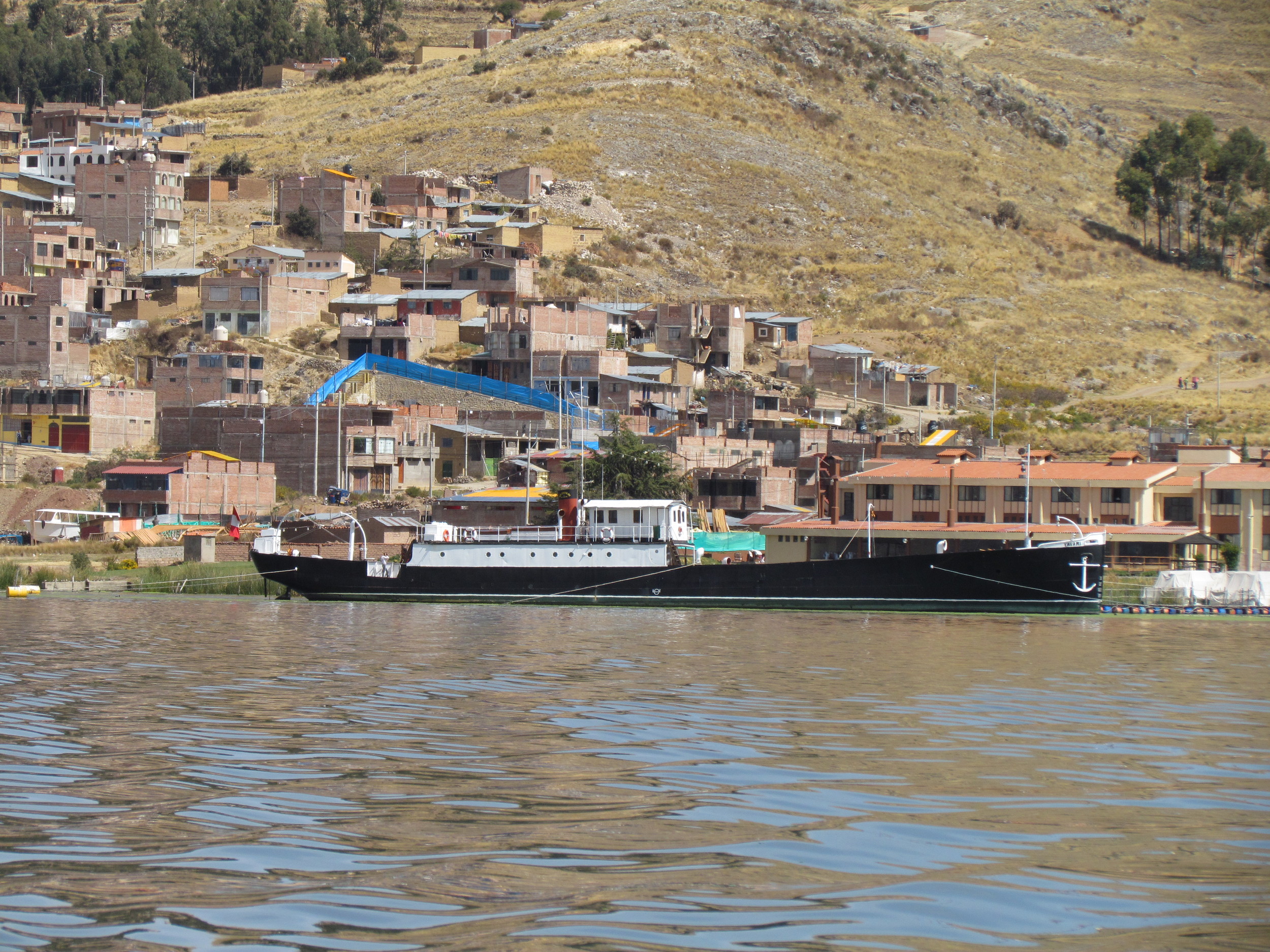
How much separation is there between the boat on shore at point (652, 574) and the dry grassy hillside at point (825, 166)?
1772 inches

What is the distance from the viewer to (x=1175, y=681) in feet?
99.4

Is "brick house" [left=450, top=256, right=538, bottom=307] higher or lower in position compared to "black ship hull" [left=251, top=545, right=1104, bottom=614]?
higher

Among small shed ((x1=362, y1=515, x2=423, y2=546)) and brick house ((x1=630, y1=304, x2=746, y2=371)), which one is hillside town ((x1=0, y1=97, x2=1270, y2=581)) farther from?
small shed ((x1=362, y1=515, x2=423, y2=546))

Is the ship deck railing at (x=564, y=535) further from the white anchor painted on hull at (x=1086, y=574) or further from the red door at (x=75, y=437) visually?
the red door at (x=75, y=437)

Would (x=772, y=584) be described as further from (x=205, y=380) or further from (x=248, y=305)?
(x=248, y=305)

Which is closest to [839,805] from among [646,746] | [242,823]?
[646,746]

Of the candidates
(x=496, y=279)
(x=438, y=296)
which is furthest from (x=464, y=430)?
(x=496, y=279)

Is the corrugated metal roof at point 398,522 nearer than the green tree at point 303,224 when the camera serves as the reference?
Yes

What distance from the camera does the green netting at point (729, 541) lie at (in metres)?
63.5

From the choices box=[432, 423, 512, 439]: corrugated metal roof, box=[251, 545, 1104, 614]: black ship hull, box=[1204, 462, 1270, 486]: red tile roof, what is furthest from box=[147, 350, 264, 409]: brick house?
box=[1204, 462, 1270, 486]: red tile roof

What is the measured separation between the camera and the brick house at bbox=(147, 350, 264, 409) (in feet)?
282

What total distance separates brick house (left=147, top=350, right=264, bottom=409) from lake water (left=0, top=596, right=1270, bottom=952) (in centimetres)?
5400

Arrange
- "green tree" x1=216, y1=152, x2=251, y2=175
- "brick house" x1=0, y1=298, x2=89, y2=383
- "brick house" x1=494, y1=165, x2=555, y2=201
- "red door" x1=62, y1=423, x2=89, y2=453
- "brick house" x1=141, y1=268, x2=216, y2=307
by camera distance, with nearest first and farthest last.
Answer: "red door" x1=62, y1=423, x2=89, y2=453 → "brick house" x1=0, y1=298, x2=89, y2=383 → "brick house" x1=141, y1=268, x2=216, y2=307 → "brick house" x1=494, y1=165, x2=555, y2=201 → "green tree" x1=216, y1=152, x2=251, y2=175

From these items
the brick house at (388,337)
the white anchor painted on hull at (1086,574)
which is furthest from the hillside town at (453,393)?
the white anchor painted on hull at (1086,574)
